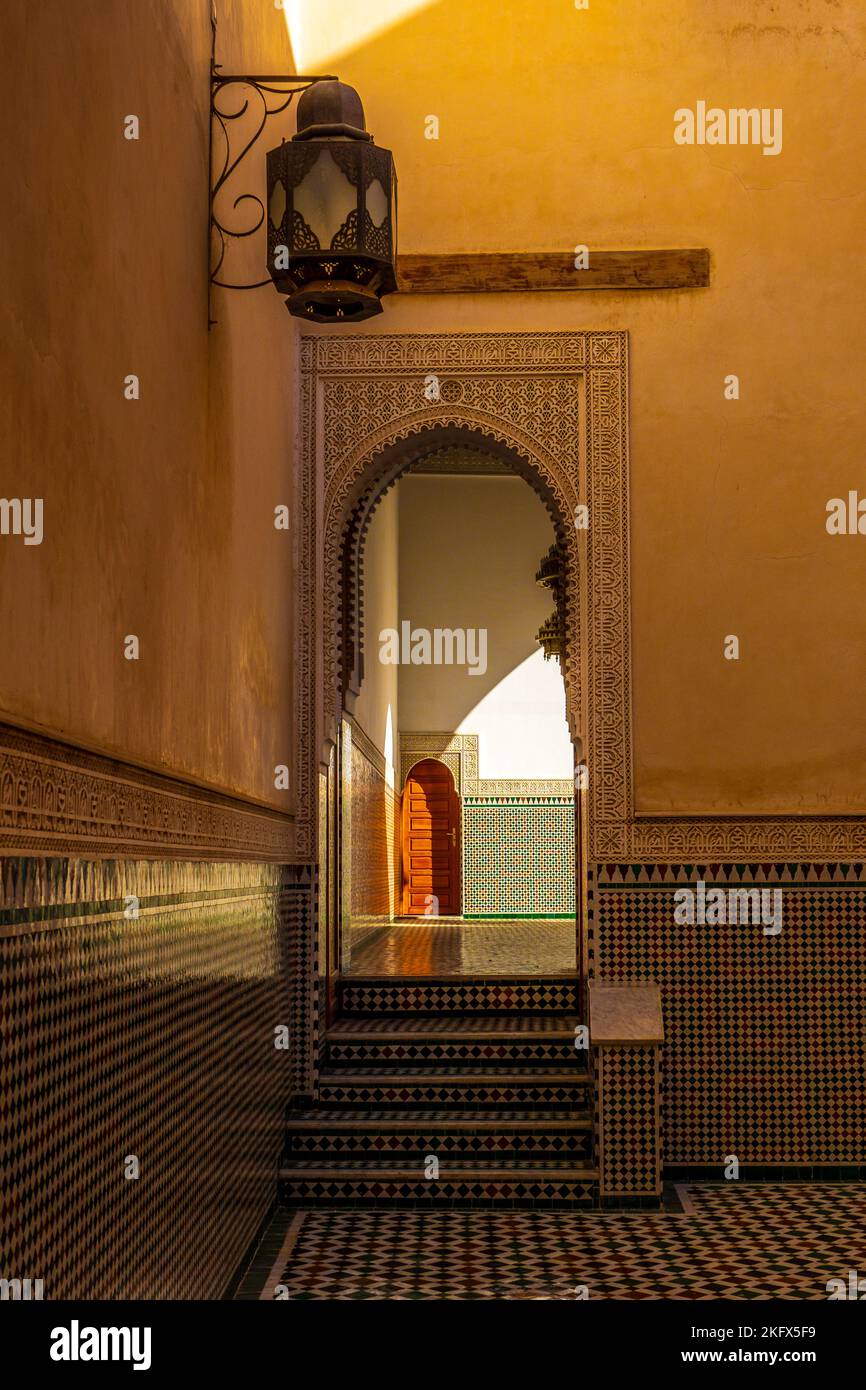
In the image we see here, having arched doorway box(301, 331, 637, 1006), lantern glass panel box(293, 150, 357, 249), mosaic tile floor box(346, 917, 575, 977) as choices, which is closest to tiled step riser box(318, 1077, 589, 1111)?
arched doorway box(301, 331, 637, 1006)

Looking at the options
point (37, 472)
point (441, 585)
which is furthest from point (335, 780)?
point (441, 585)

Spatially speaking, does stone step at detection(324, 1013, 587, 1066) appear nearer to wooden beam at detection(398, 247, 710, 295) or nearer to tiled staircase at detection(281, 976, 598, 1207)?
tiled staircase at detection(281, 976, 598, 1207)

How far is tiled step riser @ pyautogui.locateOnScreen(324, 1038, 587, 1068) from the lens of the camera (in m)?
6.14

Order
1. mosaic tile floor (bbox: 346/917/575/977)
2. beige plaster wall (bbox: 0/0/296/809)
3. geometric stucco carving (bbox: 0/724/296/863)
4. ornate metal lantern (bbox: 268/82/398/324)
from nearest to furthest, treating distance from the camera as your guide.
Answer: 1. geometric stucco carving (bbox: 0/724/296/863)
2. beige plaster wall (bbox: 0/0/296/809)
3. ornate metal lantern (bbox: 268/82/398/324)
4. mosaic tile floor (bbox: 346/917/575/977)

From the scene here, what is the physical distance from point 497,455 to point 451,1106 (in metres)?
2.50

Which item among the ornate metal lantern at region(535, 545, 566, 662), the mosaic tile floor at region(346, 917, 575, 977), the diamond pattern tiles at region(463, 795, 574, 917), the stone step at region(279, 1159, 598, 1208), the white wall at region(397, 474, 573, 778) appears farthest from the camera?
the white wall at region(397, 474, 573, 778)

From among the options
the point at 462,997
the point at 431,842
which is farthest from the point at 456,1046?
the point at 431,842

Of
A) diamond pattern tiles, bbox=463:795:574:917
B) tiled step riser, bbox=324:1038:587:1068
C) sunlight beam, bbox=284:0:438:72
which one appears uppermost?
sunlight beam, bbox=284:0:438:72

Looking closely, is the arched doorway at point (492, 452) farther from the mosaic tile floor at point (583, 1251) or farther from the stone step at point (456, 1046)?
the mosaic tile floor at point (583, 1251)

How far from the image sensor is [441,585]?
42.2 ft

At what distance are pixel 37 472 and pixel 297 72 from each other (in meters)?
4.41

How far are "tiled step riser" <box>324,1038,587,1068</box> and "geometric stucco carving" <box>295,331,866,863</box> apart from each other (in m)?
0.81

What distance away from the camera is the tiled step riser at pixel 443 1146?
571cm
